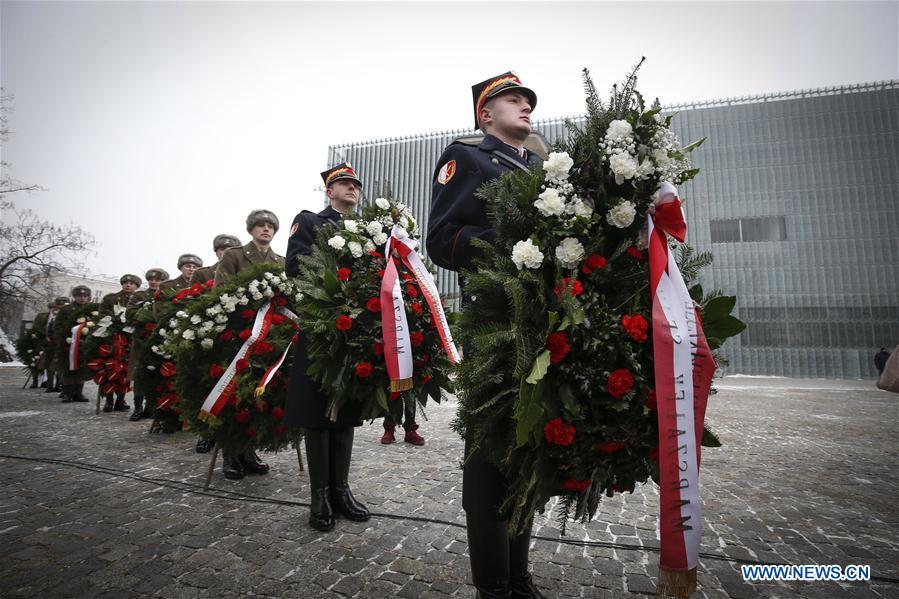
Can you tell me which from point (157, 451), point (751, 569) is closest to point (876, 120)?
point (751, 569)

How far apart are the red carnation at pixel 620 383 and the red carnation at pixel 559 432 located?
0.64 ft

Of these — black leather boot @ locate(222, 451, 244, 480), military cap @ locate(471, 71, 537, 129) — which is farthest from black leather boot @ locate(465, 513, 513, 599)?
black leather boot @ locate(222, 451, 244, 480)

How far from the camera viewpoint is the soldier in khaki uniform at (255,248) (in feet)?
16.2

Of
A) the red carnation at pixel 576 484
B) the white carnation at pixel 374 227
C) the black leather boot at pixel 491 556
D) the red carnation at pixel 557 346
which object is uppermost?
the white carnation at pixel 374 227

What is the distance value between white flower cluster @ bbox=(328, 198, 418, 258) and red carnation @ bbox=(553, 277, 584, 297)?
198 cm

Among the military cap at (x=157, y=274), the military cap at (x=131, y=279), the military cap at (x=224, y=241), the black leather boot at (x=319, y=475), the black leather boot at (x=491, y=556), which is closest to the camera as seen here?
the black leather boot at (x=491, y=556)

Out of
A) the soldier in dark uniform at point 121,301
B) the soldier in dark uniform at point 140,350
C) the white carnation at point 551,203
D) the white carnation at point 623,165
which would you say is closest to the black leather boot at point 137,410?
the soldier in dark uniform at point 140,350

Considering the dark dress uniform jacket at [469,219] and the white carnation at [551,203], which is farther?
the dark dress uniform jacket at [469,219]

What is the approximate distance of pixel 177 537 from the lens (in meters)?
3.04

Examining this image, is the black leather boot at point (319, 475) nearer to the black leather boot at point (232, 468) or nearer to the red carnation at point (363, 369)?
the red carnation at point (363, 369)

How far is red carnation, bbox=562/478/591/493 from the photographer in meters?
1.69

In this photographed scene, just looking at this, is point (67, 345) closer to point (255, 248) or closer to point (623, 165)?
point (255, 248)

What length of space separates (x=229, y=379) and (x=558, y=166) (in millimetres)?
3411

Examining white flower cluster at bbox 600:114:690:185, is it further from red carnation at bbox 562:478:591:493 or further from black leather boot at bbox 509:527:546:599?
black leather boot at bbox 509:527:546:599
